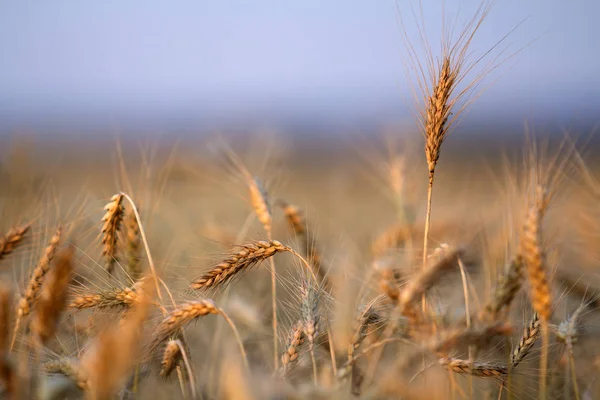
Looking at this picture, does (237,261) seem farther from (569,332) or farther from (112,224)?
(569,332)

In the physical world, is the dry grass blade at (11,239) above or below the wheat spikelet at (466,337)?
above

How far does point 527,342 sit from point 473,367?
10.4 inches

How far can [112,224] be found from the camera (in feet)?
7.52

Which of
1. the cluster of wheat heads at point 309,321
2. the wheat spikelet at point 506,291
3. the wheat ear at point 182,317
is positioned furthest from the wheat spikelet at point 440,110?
the wheat ear at point 182,317

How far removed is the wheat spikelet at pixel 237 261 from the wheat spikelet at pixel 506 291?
72 cm

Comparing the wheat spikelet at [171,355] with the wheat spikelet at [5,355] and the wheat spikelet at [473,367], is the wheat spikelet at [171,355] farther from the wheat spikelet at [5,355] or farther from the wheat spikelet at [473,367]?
the wheat spikelet at [473,367]

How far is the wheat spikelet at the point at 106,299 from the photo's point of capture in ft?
6.58

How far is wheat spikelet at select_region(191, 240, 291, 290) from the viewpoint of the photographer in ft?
6.68

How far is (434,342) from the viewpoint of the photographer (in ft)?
4.93

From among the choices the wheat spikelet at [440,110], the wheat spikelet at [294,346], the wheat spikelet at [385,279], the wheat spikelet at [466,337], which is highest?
the wheat spikelet at [440,110]

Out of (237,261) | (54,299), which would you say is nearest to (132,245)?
(237,261)

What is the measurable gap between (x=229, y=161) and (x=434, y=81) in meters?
1.56

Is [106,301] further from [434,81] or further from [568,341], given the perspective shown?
[568,341]

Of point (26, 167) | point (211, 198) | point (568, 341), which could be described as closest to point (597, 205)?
point (568, 341)
